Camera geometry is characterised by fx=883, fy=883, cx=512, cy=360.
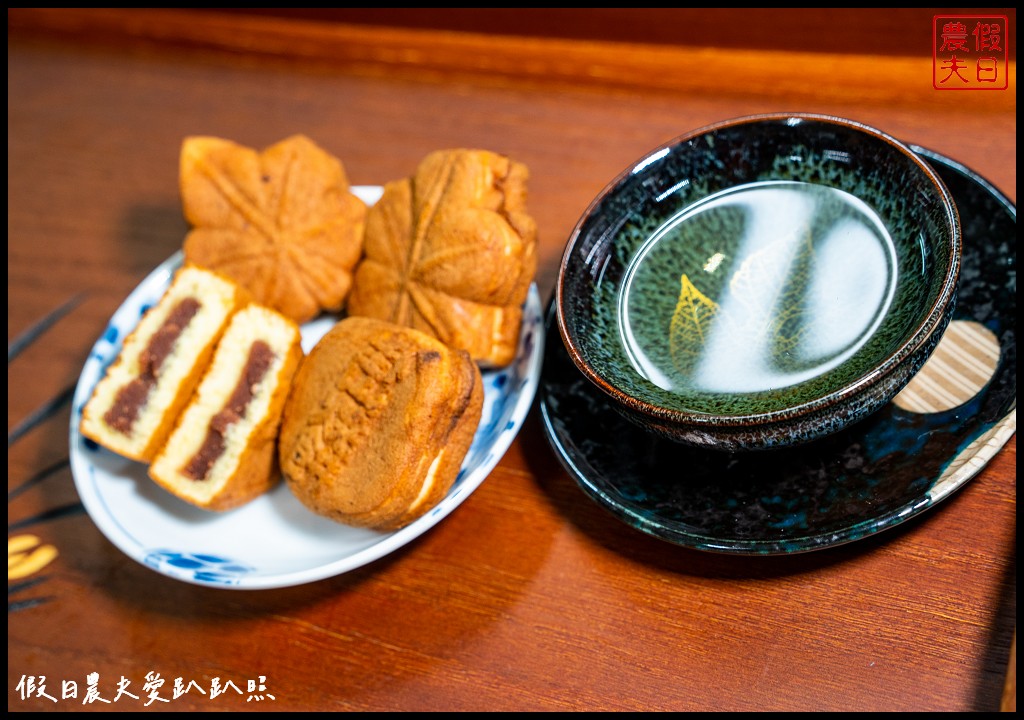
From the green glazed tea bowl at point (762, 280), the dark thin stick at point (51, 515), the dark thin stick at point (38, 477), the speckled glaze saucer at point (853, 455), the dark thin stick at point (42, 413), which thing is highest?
the green glazed tea bowl at point (762, 280)

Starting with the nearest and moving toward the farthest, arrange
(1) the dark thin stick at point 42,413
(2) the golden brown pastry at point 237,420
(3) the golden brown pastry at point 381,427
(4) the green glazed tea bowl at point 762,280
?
(4) the green glazed tea bowl at point 762,280 < (3) the golden brown pastry at point 381,427 < (2) the golden brown pastry at point 237,420 < (1) the dark thin stick at point 42,413

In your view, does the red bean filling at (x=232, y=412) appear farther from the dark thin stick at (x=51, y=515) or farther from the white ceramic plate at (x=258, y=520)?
the dark thin stick at (x=51, y=515)

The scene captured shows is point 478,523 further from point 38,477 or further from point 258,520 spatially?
point 38,477

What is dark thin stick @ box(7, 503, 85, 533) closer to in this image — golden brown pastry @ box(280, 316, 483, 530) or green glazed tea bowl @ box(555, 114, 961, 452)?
golden brown pastry @ box(280, 316, 483, 530)

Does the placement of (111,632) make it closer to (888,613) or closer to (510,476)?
(510,476)

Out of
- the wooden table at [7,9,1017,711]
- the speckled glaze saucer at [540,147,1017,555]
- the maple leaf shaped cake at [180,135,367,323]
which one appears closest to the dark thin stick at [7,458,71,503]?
the wooden table at [7,9,1017,711]

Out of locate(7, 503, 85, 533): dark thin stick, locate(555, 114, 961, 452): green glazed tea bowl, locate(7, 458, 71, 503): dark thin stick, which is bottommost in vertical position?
locate(7, 503, 85, 533): dark thin stick

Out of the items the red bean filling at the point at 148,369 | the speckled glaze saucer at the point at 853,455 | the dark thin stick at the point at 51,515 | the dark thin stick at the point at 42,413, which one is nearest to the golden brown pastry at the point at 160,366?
the red bean filling at the point at 148,369

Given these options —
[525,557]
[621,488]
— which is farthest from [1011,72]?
[525,557]

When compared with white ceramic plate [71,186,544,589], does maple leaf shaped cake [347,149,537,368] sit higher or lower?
higher
